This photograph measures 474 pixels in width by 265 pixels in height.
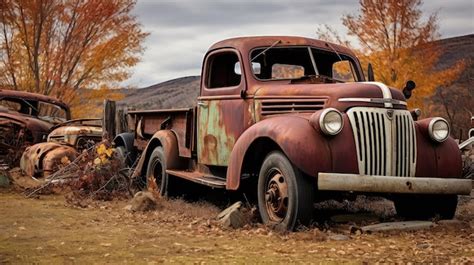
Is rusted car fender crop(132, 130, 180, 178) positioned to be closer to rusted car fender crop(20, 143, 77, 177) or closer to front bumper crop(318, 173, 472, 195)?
rusted car fender crop(20, 143, 77, 177)

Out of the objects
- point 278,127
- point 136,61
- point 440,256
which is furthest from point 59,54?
point 440,256

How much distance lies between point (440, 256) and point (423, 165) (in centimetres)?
162

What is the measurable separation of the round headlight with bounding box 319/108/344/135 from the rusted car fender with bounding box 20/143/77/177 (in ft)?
19.2

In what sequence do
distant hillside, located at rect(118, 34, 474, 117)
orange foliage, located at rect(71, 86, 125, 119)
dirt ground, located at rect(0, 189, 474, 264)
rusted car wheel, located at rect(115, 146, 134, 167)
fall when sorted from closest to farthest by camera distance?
dirt ground, located at rect(0, 189, 474, 264), rusted car wheel, located at rect(115, 146, 134, 167), orange foliage, located at rect(71, 86, 125, 119), distant hillside, located at rect(118, 34, 474, 117)

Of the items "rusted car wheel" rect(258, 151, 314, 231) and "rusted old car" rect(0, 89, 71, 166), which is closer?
"rusted car wheel" rect(258, 151, 314, 231)

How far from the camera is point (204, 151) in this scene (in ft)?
23.2

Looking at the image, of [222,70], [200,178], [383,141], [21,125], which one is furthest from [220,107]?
[21,125]

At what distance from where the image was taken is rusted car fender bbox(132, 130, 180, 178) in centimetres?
770

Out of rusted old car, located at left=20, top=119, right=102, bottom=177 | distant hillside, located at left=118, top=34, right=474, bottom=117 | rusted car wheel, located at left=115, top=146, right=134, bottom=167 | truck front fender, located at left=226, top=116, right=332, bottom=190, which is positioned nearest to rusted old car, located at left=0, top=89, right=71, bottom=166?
rusted old car, located at left=20, top=119, right=102, bottom=177

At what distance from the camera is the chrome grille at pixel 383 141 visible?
534cm

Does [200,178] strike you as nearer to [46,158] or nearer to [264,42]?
[264,42]

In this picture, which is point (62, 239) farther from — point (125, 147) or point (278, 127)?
point (125, 147)

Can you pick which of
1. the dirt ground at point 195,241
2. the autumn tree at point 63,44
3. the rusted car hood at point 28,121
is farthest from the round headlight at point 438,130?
the autumn tree at point 63,44

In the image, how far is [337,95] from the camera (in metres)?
5.56
